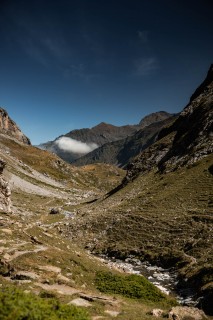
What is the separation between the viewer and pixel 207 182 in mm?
56312

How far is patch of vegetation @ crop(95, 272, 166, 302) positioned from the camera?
24.9 metres

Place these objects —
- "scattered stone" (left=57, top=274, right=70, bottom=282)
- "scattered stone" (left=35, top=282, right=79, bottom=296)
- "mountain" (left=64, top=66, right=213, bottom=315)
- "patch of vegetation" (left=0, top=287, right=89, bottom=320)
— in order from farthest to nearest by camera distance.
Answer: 1. "mountain" (left=64, top=66, right=213, bottom=315)
2. "scattered stone" (left=57, top=274, right=70, bottom=282)
3. "scattered stone" (left=35, top=282, right=79, bottom=296)
4. "patch of vegetation" (left=0, top=287, right=89, bottom=320)

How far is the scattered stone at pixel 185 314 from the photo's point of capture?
19.5 metres

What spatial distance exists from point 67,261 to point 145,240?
18.0m

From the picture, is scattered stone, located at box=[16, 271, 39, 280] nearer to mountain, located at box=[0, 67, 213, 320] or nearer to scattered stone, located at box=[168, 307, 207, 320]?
mountain, located at box=[0, 67, 213, 320]

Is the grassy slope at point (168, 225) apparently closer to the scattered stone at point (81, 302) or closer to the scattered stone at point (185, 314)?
the scattered stone at point (185, 314)

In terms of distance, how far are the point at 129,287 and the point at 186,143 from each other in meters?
63.0

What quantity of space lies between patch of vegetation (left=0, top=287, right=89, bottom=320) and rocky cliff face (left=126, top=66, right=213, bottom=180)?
60.8 metres

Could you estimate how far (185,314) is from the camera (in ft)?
65.8

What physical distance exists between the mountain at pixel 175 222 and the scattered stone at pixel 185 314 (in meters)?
2.65

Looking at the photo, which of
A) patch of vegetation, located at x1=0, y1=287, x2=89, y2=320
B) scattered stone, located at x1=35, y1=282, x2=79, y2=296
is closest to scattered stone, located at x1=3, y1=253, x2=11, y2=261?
scattered stone, located at x1=35, y1=282, x2=79, y2=296

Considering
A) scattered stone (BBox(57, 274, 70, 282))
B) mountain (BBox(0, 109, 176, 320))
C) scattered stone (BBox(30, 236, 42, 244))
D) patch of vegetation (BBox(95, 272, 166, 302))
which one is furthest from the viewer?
scattered stone (BBox(30, 236, 42, 244))

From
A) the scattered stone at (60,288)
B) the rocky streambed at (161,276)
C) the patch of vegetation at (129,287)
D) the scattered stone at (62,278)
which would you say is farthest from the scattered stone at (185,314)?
the scattered stone at (62,278)

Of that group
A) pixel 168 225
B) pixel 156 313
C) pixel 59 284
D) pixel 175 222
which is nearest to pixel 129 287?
pixel 156 313
